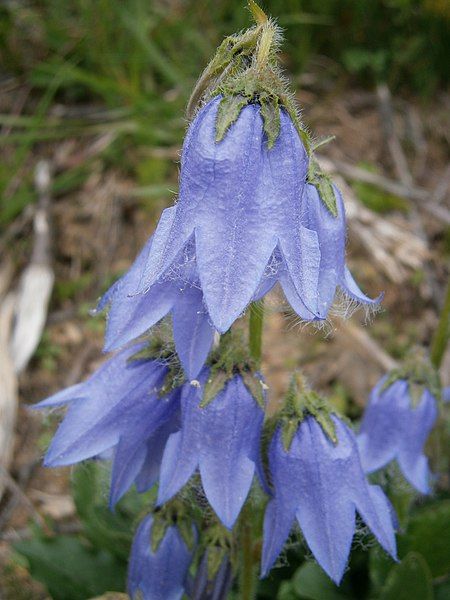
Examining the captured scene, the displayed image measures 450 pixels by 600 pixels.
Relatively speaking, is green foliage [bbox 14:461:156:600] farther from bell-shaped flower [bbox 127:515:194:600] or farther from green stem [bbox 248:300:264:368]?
green stem [bbox 248:300:264:368]

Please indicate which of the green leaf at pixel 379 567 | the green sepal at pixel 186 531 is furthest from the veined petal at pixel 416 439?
the green sepal at pixel 186 531

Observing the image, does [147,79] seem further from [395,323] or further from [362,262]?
[395,323]

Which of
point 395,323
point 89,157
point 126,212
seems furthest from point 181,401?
point 89,157

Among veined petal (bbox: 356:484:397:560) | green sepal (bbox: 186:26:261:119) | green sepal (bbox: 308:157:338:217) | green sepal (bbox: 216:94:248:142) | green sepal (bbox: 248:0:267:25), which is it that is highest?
green sepal (bbox: 248:0:267:25)

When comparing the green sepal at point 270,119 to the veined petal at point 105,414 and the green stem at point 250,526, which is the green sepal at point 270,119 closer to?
the green stem at point 250,526

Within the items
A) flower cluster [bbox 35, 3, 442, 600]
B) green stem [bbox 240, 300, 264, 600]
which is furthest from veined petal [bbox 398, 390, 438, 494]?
green stem [bbox 240, 300, 264, 600]

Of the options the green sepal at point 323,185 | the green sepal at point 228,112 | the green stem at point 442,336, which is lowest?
the green stem at point 442,336
